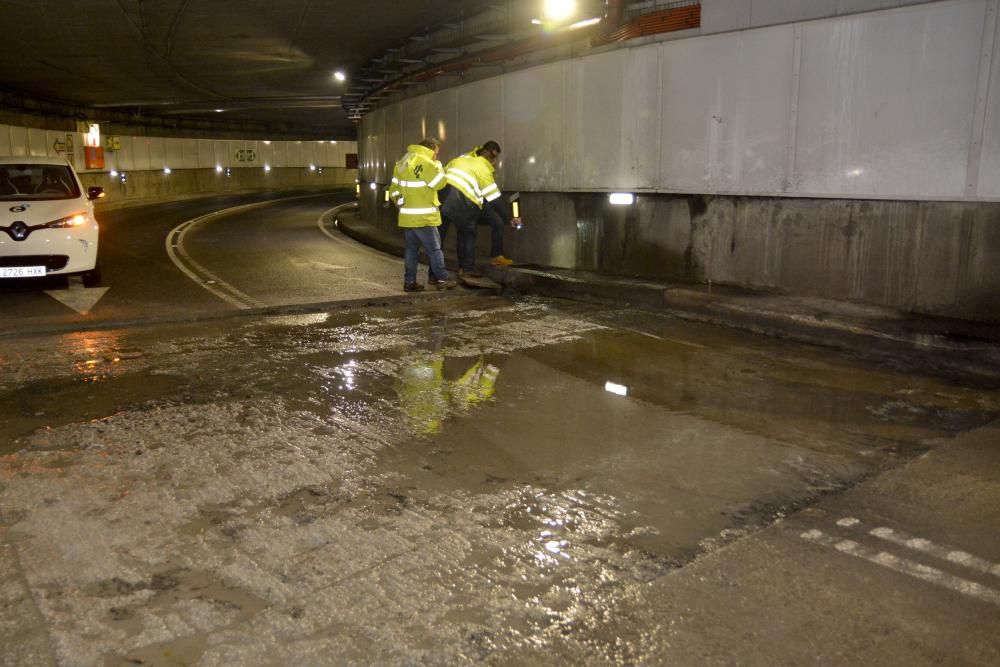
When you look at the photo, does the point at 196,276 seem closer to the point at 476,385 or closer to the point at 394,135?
the point at 476,385

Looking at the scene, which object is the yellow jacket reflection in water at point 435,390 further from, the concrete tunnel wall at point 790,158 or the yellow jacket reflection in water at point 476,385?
the concrete tunnel wall at point 790,158

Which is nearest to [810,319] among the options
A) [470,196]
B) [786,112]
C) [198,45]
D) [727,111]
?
[786,112]

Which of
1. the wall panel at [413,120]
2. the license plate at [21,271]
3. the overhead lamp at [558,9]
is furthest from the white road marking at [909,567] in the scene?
the wall panel at [413,120]

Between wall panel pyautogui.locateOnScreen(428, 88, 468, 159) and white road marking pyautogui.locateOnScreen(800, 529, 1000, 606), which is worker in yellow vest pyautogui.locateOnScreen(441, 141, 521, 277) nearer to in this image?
wall panel pyautogui.locateOnScreen(428, 88, 468, 159)

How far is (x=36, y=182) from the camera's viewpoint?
36.6 feet

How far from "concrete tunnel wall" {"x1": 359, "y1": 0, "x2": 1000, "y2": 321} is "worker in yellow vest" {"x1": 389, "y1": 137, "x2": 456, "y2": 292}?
6.81 ft

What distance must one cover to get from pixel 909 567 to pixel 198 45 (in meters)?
16.7

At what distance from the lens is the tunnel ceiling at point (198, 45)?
44.1ft

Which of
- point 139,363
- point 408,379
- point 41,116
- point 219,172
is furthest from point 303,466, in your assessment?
point 219,172

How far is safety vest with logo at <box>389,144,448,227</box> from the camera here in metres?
10.9

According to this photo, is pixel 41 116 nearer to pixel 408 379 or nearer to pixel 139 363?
pixel 139 363

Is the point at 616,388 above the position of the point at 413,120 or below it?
below

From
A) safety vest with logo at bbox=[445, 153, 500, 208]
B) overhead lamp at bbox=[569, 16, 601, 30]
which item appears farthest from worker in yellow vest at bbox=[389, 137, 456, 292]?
overhead lamp at bbox=[569, 16, 601, 30]

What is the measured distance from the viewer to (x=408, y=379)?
6.93 m
